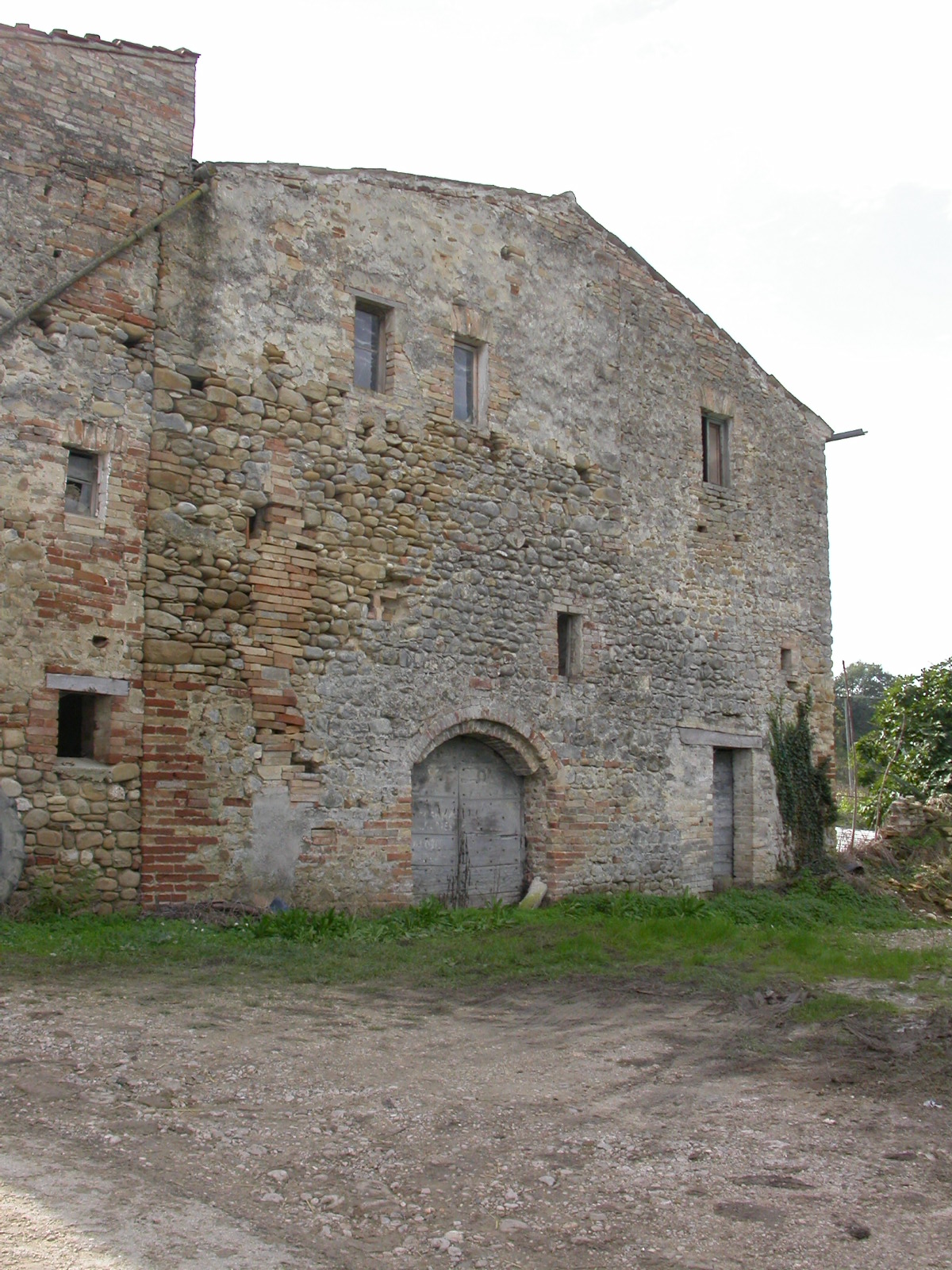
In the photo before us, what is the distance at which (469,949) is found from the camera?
8.82 m

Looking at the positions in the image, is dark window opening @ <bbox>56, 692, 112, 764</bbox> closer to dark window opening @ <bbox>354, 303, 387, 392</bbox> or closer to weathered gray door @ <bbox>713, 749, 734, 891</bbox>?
dark window opening @ <bbox>354, 303, 387, 392</bbox>

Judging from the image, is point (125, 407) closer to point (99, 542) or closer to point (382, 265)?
point (99, 542)

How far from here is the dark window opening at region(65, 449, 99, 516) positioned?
28.6 feet

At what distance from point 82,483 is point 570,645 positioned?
5.64 m

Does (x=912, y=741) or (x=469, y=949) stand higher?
(x=912, y=741)

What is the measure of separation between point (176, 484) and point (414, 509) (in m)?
2.49

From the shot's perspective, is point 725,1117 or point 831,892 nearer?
point 725,1117

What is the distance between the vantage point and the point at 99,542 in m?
8.67

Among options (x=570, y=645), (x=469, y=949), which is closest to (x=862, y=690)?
(x=570, y=645)

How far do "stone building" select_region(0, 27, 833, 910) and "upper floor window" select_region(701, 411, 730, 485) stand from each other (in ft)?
1.64

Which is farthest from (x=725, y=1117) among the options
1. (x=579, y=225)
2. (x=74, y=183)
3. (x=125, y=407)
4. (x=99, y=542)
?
(x=579, y=225)

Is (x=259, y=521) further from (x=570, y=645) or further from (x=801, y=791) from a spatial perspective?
(x=801, y=791)

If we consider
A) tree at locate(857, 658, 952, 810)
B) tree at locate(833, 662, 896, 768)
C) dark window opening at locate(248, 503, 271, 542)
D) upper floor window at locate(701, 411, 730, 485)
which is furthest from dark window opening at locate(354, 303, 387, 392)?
tree at locate(833, 662, 896, 768)

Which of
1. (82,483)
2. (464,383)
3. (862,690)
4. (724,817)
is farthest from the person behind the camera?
(862,690)
